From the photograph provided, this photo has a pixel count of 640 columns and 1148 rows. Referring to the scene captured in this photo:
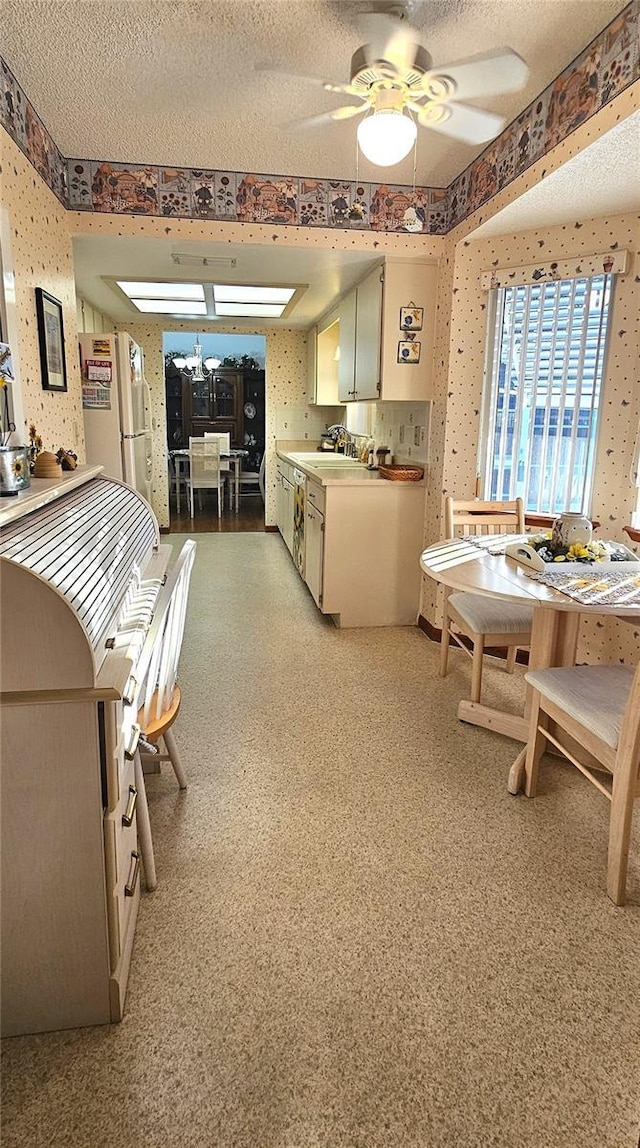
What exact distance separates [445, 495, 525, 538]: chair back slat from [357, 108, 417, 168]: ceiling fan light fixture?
62.6 inches

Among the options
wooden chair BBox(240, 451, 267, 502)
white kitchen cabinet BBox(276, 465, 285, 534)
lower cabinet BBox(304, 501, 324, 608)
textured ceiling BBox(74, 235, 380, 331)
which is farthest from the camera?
wooden chair BBox(240, 451, 267, 502)

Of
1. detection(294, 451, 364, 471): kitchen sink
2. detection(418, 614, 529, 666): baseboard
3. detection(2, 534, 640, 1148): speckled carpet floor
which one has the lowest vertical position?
detection(2, 534, 640, 1148): speckled carpet floor

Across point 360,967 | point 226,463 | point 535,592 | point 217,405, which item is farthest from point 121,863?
point 217,405

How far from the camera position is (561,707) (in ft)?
6.56

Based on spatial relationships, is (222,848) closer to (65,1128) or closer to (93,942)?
(93,942)

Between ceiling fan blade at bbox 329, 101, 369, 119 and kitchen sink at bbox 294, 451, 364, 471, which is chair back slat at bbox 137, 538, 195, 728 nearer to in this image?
ceiling fan blade at bbox 329, 101, 369, 119

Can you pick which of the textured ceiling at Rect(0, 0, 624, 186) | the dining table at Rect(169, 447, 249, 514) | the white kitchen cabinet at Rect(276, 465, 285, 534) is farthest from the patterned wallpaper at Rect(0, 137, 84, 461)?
the dining table at Rect(169, 447, 249, 514)

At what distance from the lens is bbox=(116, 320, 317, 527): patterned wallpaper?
687 cm

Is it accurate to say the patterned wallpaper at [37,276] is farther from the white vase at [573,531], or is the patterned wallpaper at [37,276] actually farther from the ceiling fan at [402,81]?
the white vase at [573,531]

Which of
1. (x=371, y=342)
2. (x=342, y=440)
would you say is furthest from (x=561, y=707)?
(x=342, y=440)

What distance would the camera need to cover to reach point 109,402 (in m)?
3.98

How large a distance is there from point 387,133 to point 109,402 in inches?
103

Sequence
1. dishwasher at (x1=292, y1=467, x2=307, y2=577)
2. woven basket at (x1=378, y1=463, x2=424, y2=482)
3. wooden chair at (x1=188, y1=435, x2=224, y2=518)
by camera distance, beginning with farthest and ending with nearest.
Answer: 1. wooden chair at (x1=188, y1=435, x2=224, y2=518)
2. dishwasher at (x1=292, y1=467, x2=307, y2=577)
3. woven basket at (x1=378, y1=463, x2=424, y2=482)

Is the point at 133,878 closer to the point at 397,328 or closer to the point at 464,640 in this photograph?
the point at 464,640
